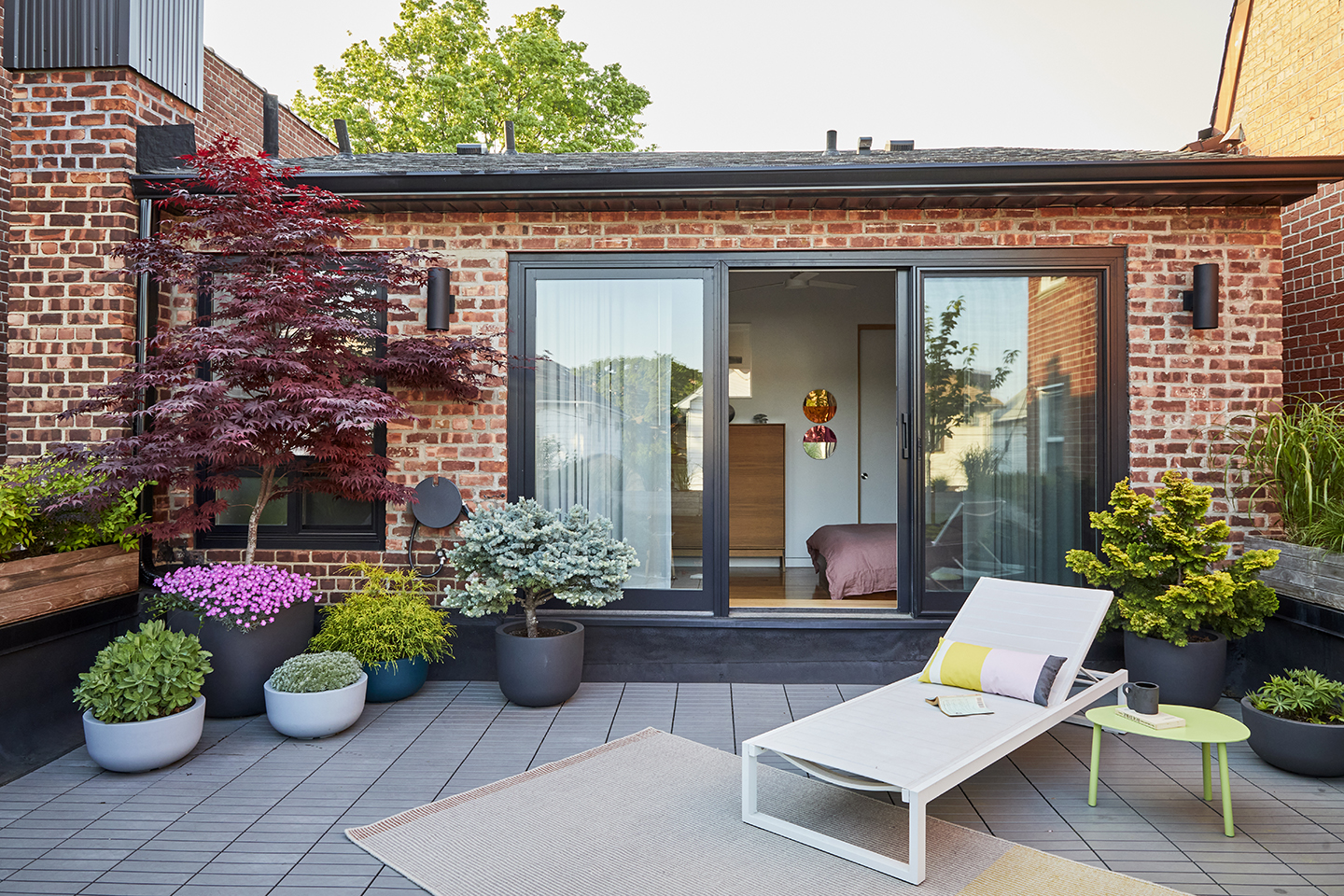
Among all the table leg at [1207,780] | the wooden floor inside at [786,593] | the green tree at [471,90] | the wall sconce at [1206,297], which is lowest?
the table leg at [1207,780]

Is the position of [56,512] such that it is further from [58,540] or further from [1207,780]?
[1207,780]

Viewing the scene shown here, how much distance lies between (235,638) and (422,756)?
123 cm

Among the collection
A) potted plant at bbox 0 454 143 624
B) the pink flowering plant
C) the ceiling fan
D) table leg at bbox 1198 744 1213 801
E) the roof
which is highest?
the ceiling fan

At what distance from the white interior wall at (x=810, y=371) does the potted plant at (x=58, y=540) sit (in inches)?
230

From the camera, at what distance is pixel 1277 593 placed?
422 centimetres

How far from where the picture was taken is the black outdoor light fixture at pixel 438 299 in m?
4.62

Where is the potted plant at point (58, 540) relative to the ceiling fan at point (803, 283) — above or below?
below

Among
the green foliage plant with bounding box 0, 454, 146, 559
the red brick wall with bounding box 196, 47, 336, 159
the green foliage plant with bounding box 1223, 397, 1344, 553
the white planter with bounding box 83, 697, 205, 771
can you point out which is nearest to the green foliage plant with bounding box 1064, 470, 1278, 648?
the green foliage plant with bounding box 1223, 397, 1344, 553

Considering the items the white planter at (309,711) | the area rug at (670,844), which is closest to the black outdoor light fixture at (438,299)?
the white planter at (309,711)

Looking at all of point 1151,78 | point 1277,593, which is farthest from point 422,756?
point 1151,78

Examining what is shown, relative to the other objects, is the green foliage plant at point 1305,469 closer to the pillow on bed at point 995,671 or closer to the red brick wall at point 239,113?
the pillow on bed at point 995,671

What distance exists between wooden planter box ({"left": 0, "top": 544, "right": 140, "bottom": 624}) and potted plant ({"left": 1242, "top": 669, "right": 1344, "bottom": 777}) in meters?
5.55

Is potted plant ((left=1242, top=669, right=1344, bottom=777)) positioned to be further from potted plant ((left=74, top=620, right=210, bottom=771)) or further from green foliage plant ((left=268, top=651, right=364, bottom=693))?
potted plant ((left=74, top=620, right=210, bottom=771))

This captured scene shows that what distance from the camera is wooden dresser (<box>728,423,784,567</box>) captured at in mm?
8078
